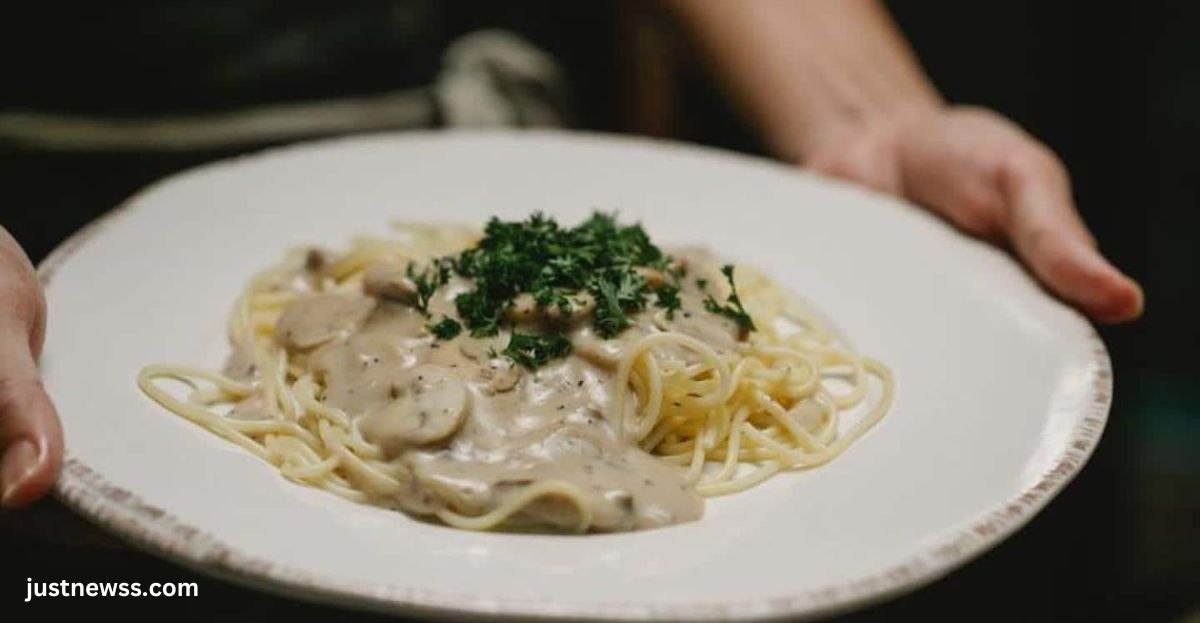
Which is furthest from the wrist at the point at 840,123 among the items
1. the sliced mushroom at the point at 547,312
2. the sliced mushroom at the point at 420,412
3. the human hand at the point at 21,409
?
the human hand at the point at 21,409

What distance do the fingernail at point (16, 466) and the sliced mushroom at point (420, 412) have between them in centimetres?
68

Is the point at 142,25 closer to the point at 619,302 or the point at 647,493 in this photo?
the point at 619,302

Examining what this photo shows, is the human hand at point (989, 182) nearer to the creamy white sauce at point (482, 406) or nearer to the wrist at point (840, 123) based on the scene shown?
the wrist at point (840, 123)

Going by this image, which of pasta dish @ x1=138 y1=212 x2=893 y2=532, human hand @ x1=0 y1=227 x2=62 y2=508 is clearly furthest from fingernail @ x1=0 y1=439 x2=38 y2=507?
pasta dish @ x1=138 y1=212 x2=893 y2=532

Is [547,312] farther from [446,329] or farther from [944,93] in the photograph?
[944,93]

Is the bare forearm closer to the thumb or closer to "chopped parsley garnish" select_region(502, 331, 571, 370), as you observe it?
"chopped parsley garnish" select_region(502, 331, 571, 370)

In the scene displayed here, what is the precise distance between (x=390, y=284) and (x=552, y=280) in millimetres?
400

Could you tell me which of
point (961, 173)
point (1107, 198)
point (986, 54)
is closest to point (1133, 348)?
point (1107, 198)

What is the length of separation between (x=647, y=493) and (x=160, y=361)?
124 cm

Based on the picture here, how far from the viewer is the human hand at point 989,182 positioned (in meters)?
3.31

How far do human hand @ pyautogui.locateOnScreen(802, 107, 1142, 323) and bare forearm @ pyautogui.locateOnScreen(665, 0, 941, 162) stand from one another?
102mm

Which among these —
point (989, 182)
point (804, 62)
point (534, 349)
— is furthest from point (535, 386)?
point (804, 62)

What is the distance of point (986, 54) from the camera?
623 centimetres

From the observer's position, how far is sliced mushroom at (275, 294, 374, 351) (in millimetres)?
3086
